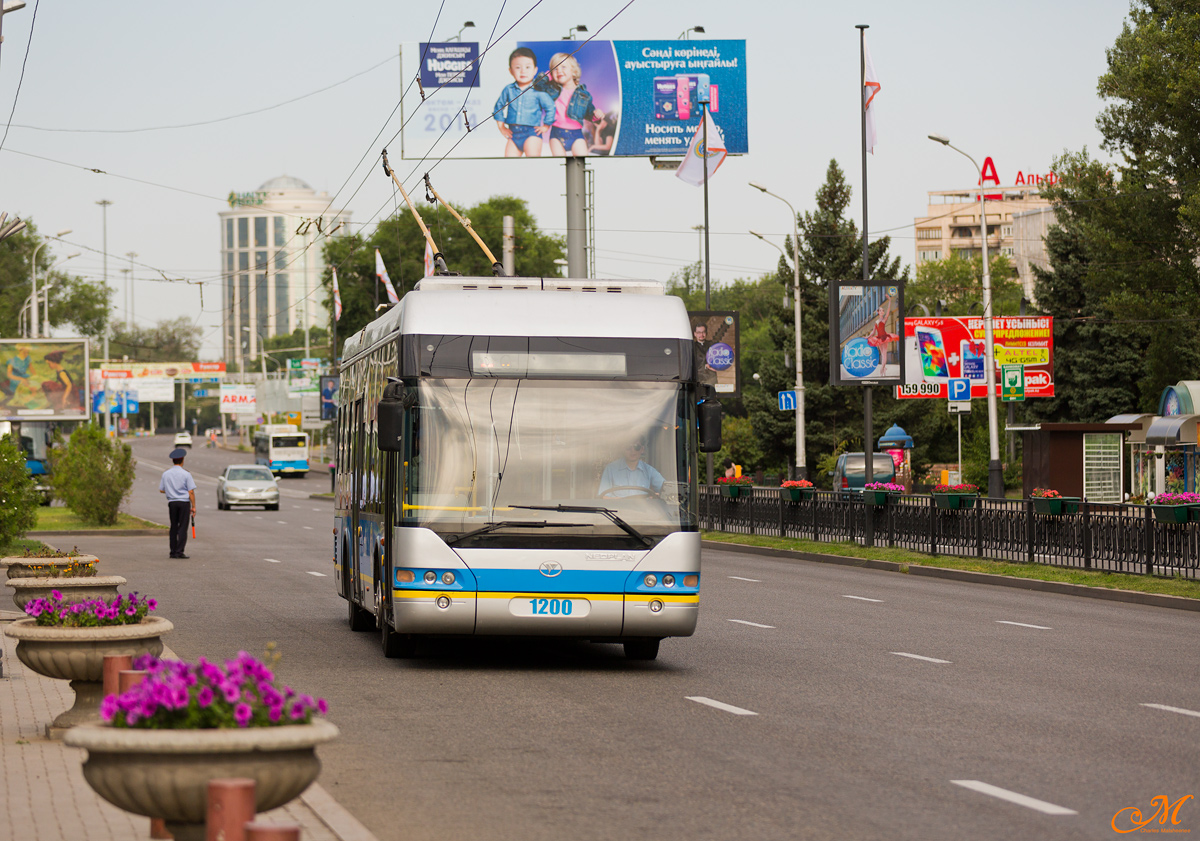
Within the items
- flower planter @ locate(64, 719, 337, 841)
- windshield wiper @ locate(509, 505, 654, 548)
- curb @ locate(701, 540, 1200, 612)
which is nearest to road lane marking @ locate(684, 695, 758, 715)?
windshield wiper @ locate(509, 505, 654, 548)

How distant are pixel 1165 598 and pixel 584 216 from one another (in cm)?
2713

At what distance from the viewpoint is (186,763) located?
16.9 feet

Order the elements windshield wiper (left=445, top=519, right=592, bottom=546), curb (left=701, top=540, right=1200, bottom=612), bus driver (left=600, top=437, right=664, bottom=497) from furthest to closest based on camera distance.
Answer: curb (left=701, top=540, right=1200, bottom=612), bus driver (left=600, top=437, right=664, bottom=497), windshield wiper (left=445, top=519, right=592, bottom=546)

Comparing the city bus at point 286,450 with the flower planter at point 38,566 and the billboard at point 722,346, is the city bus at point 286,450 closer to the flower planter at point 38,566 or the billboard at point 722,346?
the billboard at point 722,346

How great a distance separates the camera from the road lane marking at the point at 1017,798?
7344 mm

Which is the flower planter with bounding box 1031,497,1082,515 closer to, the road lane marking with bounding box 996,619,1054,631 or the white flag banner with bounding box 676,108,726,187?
the road lane marking with bounding box 996,619,1054,631

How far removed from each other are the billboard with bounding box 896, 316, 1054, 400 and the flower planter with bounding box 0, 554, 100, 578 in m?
41.1

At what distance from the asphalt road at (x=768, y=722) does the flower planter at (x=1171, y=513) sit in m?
2.49

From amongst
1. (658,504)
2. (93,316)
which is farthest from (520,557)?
(93,316)

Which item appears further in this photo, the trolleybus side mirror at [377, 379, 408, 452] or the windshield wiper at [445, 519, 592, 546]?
the windshield wiper at [445, 519, 592, 546]

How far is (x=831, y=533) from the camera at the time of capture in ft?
107

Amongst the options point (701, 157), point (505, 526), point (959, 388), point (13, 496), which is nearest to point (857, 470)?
point (959, 388)

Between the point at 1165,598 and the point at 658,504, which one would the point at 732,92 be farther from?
the point at 658,504

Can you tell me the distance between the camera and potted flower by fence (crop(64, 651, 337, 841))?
5125mm
